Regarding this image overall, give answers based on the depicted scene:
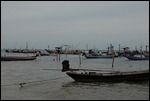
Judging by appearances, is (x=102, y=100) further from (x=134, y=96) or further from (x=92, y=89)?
(x=92, y=89)

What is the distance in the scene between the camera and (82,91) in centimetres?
1748

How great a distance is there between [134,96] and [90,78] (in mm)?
5035

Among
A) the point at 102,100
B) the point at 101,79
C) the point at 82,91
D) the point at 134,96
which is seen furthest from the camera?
the point at 101,79

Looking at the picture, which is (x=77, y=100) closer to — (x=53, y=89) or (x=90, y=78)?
(x=53, y=89)

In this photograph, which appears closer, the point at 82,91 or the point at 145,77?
the point at 82,91

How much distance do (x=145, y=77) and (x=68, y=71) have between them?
579 centimetres

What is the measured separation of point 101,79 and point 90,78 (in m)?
0.82

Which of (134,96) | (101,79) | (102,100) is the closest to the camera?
(102,100)

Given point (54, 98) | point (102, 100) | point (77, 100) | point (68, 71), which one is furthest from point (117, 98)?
point (68, 71)

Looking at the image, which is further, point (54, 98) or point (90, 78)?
point (90, 78)

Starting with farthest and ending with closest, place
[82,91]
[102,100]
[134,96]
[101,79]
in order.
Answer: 1. [101,79]
2. [82,91]
3. [134,96]
4. [102,100]

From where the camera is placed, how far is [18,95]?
635 inches

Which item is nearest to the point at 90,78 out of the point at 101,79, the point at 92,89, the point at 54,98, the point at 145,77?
the point at 101,79

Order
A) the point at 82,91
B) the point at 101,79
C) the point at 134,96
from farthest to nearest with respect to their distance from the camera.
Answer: the point at 101,79
the point at 82,91
the point at 134,96
